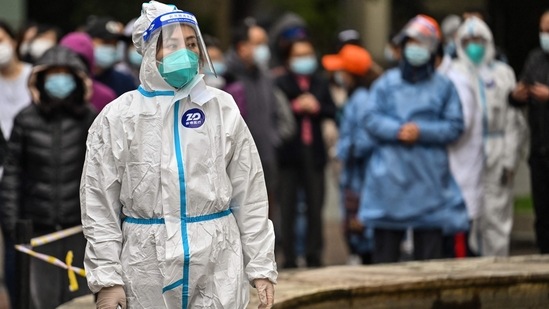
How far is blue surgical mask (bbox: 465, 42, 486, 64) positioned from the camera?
12211 millimetres

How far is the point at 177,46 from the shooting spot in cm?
595

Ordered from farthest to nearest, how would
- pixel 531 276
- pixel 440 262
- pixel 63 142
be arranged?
pixel 63 142 < pixel 440 262 < pixel 531 276

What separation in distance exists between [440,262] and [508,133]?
3.39 m

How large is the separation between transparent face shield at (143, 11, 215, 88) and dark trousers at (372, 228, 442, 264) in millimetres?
5426

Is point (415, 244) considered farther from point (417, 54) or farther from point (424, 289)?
point (424, 289)

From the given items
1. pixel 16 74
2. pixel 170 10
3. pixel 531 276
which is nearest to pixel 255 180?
pixel 170 10

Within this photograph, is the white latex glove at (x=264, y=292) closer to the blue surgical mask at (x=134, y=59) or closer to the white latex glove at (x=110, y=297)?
the white latex glove at (x=110, y=297)

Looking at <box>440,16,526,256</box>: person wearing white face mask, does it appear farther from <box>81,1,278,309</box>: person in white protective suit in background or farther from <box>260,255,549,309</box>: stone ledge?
<box>81,1,278,309</box>: person in white protective suit in background

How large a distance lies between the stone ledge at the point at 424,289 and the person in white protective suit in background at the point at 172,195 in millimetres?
1464

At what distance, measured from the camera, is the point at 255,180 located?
19.8 ft

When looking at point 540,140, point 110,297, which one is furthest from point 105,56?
point 110,297

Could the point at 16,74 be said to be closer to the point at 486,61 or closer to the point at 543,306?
the point at 486,61

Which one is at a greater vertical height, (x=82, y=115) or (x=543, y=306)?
(x=82, y=115)

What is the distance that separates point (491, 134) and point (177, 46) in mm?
6485
